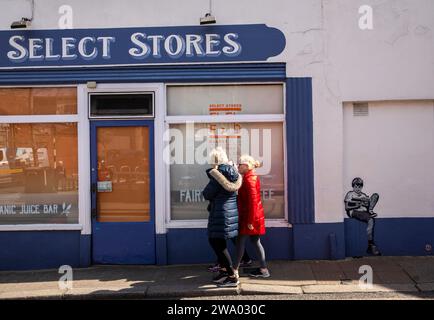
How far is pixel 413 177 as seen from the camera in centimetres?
777

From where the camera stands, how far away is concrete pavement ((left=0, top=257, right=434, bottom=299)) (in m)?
6.33

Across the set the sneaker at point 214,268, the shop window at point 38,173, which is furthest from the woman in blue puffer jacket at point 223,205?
the shop window at point 38,173

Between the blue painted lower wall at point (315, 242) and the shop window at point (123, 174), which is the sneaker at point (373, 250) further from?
the shop window at point (123, 174)

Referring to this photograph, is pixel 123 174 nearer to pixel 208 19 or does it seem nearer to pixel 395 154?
pixel 208 19

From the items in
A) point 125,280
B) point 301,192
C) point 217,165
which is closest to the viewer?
point 217,165

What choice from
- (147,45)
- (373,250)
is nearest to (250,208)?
(373,250)

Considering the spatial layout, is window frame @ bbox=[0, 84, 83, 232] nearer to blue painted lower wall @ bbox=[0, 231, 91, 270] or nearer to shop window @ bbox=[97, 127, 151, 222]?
blue painted lower wall @ bbox=[0, 231, 91, 270]

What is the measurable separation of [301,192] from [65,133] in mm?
3936

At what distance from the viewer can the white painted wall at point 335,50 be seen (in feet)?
25.0

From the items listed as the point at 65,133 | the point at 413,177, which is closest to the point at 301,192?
the point at 413,177

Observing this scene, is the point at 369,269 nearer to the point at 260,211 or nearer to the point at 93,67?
the point at 260,211

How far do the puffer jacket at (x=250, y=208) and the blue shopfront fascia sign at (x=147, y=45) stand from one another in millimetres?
2168

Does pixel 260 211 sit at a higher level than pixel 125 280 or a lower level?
higher

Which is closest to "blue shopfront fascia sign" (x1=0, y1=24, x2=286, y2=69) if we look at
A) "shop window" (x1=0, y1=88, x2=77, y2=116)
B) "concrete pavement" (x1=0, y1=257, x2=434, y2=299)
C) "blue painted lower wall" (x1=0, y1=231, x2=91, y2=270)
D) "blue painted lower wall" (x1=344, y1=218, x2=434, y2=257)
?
"shop window" (x1=0, y1=88, x2=77, y2=116)
